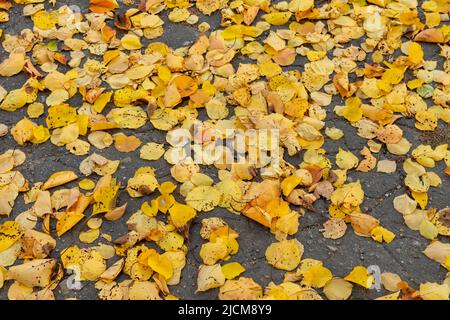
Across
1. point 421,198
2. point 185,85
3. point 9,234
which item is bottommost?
point 9,234

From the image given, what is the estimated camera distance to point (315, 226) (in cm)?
264

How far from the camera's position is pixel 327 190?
107 inches

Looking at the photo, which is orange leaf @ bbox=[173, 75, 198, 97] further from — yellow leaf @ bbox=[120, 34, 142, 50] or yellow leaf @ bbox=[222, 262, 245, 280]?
yellow leaf @ bbox=[222, 262, 245, 280]

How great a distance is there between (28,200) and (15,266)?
1.28 feet

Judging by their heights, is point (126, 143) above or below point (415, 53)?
below

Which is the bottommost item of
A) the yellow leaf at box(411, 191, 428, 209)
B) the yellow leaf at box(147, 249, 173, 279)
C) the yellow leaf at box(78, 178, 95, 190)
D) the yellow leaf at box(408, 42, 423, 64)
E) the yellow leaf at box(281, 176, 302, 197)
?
the yellow leaf at box(147, 249, 173, 279)

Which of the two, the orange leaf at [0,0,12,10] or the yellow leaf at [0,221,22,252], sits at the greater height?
the orange leaf at [0,0,12,10]

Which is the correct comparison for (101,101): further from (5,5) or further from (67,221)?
(5,5)

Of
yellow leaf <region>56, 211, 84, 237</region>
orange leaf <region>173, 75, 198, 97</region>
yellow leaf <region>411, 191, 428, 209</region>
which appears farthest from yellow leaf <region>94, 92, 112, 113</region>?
yellow leaf <region>411, 191, 428, 209</region>

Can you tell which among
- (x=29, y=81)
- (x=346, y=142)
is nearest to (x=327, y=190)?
(x=346, y=142)

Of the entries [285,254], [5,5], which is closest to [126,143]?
[285,254]

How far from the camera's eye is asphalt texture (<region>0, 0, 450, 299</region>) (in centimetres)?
250

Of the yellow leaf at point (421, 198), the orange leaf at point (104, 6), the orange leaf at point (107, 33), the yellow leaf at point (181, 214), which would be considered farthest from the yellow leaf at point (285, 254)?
the orange leaf at point (104, 6)
